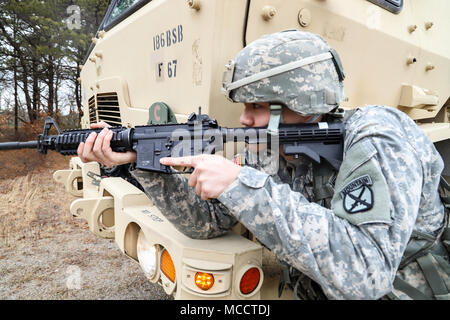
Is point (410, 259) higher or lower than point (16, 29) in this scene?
lower

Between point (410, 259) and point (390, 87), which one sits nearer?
point (410, 259)

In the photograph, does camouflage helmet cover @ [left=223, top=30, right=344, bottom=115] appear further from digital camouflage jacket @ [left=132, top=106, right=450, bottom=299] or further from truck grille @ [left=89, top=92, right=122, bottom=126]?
truck grille @ [left=89, top=92, right=122, bottom=126]

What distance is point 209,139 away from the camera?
5.20ft

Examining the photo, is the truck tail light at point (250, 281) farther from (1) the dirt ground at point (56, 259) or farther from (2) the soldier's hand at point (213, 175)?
(1) the dirt ground at point (56, 259)

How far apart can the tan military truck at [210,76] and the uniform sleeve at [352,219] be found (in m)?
0.34

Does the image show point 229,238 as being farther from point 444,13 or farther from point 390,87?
point 444,13

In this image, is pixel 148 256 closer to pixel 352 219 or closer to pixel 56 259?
pixel 352 219

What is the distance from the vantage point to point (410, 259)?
147cm

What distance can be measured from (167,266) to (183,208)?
27 cm

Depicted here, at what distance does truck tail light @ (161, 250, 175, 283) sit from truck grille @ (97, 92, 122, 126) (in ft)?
4.52

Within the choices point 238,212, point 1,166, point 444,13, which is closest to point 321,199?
point 238,212

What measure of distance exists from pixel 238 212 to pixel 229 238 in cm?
49

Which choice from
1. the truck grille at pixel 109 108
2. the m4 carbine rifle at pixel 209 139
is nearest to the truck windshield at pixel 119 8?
the truck grille at pixel 109 108

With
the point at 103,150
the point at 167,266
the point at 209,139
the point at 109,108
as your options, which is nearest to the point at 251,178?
the point at 209,139
